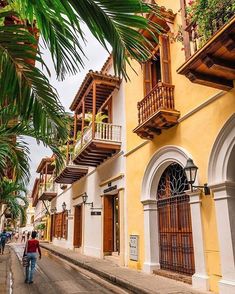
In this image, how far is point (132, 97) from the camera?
11.7 meters

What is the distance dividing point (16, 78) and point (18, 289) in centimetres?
669

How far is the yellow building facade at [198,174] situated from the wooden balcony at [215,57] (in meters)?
0.56

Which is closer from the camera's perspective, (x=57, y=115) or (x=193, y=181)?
(x=57, y=115)

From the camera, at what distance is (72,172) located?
58.5 feet

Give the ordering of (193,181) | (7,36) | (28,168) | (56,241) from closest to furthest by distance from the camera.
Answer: (7,36) < (28,168) < (193,181) < (56,241)

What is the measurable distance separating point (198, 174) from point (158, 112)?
2.08 m

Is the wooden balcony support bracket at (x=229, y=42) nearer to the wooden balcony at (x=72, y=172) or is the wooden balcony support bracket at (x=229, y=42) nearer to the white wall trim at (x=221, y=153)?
the white wall trim at (x=221, y=153)

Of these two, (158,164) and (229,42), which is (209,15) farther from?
(158,164)

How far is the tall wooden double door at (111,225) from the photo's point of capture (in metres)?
13.1

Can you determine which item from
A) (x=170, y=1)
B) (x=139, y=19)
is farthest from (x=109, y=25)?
(x=170, y=1)

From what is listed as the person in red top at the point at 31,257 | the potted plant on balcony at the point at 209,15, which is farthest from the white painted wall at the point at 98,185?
the potted plant on balcony at the point at 209,15

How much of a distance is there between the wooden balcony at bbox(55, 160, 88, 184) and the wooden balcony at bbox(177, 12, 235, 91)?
11.8 m

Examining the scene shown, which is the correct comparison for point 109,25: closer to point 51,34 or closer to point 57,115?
point 51,34

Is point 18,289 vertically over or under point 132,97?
under
